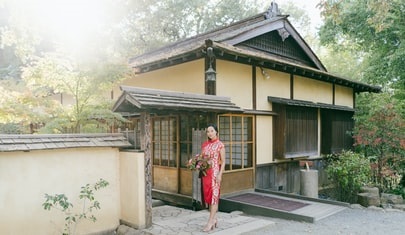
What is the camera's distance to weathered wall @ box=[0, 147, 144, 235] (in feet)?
14.7

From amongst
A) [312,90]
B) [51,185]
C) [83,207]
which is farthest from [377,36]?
[51,185]

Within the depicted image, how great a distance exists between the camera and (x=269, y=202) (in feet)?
23.8

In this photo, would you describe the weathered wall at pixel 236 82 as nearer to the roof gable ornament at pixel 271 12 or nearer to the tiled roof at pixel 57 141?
the roof gable ornament at pixel 271 12

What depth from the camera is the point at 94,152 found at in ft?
17.4

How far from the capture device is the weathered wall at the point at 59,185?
448 centimetres

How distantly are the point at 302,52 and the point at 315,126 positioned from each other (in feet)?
8.98

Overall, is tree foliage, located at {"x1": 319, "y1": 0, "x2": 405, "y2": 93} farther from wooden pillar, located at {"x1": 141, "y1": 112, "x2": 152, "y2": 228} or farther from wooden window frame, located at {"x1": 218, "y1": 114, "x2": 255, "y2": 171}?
wooden pillar, located at {"x1": 141, "y1": 112, "x2": 152, "y2": 228}

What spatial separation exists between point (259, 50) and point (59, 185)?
669 centimetres

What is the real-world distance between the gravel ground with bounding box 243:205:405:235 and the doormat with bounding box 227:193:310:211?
1.93 ft

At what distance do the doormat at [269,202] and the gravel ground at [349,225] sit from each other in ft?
1.93

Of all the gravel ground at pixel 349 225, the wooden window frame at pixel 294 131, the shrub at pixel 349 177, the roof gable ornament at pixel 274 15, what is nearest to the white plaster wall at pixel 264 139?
the wooden window frame at pixel 294 131

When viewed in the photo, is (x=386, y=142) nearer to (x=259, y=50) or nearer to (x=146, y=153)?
(x=259, y=50)

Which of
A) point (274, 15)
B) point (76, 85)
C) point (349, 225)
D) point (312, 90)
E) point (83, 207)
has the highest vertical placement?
point (274, 15)

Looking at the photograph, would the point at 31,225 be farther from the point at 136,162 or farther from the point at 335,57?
the point at 335,57
